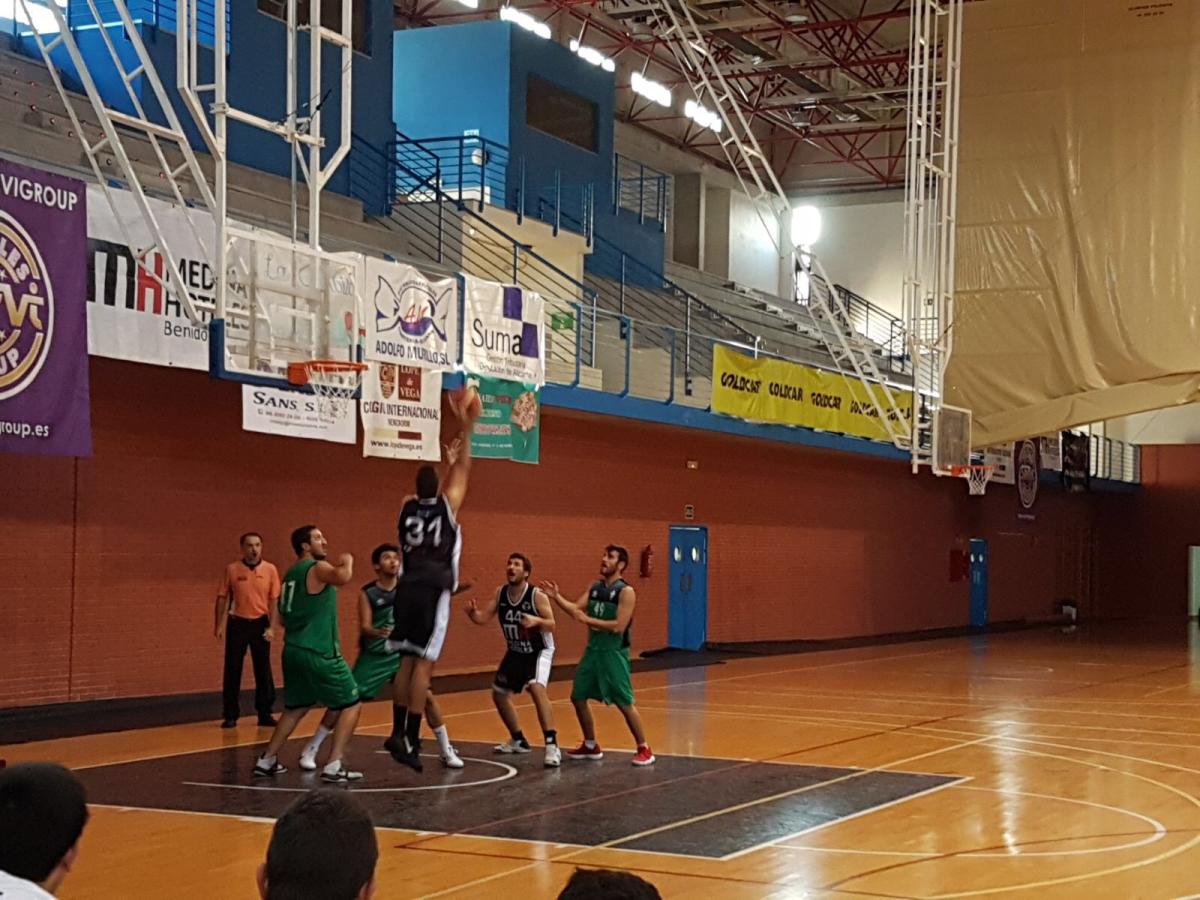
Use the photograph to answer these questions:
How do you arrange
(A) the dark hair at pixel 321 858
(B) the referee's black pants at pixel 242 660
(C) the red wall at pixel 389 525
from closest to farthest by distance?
(A) the dark hair at pixel 321 858
(B) the referee's black pants at pixel 242 660
(C) the red wall at pixel 389 525

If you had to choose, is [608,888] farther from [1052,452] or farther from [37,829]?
[1052,452]

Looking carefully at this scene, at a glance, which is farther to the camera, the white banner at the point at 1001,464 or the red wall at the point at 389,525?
the white banner at the point at 1001,464

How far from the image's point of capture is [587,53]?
3516cm

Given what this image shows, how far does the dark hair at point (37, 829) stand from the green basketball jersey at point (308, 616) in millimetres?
8221

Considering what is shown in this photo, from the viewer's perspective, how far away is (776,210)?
34.7 m

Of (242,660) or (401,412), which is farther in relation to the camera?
(401,412)

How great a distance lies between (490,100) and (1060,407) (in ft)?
39.1

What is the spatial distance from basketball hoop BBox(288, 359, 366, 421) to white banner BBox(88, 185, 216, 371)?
50.5 inches

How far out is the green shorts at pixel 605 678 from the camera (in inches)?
503

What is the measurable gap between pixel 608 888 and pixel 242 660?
12906 millimetres

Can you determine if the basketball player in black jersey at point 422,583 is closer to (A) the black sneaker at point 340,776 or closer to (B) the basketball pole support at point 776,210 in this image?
(A) the black sneaker at point 340,776

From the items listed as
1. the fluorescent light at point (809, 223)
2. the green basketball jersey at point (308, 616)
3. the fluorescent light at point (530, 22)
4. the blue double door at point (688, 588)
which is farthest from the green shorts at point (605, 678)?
the fluorescent light at point (809, 223)

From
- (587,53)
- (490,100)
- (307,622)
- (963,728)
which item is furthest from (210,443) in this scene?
(587,53)

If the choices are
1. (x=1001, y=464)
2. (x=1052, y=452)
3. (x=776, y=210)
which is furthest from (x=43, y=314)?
(x=1052, y=452)
